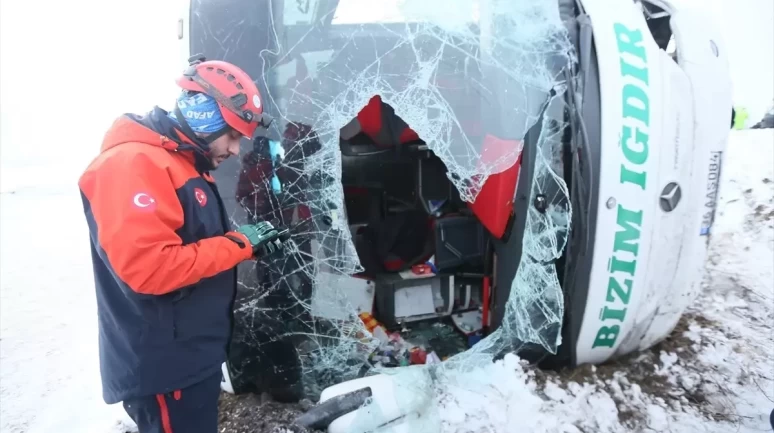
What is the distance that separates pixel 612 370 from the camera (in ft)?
8.39

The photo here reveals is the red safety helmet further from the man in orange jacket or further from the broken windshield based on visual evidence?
the broken windshield

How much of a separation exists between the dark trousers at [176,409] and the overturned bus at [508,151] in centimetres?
45

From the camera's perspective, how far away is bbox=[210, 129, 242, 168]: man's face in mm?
1746

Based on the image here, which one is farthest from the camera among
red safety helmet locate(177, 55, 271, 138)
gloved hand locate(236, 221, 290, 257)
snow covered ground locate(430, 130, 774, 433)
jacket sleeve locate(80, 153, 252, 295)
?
snow covered ground locate(430, 130, 774, 433)

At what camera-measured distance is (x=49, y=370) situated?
354 cm

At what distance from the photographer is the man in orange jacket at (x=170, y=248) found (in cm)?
147

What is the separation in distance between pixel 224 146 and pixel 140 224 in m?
0.45

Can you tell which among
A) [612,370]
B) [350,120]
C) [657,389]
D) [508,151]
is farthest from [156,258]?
[657,389]

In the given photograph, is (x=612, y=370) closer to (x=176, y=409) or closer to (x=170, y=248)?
(x=176, y=409)

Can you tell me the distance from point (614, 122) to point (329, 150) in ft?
4.00

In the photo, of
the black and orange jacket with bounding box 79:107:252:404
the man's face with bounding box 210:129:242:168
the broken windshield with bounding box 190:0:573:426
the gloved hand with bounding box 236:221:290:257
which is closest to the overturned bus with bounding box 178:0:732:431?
the broken windshield with bounding box 190:0:573:426

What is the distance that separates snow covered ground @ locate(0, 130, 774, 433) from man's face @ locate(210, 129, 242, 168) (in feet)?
4.92

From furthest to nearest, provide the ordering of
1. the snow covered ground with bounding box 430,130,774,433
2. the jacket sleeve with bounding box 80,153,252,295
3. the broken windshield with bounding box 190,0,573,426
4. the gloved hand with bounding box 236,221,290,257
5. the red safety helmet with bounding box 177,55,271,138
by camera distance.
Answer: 1. the snow covered ground with bounding box 430,130,774,433
2. the broken windshield with bounding box 190,0,573,426
3. the gloved hand with bounding box 236,221,290,257
4. the red safety helmet with bounding box 177,55,271,138
5. the jacket sleeve with bounding box 80,153,252,295

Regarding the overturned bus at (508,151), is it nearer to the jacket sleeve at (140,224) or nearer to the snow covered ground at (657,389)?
the snow covered ground at (657,389)
